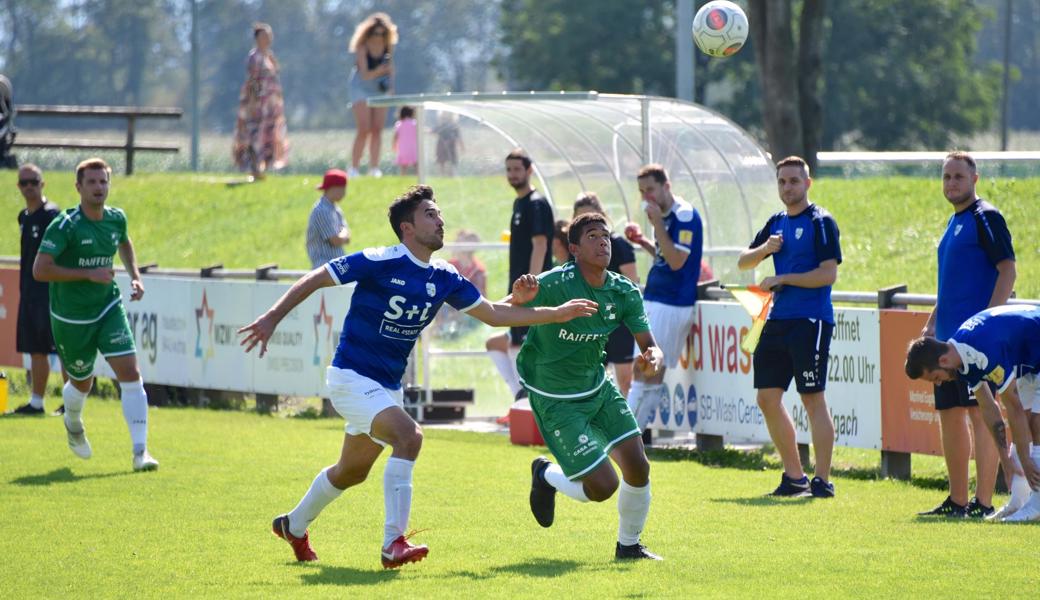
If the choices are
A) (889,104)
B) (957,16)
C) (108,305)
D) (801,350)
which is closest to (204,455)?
(108,305)

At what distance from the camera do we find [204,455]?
13.2 m

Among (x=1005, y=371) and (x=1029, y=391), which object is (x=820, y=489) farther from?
(x=1005, y=371)

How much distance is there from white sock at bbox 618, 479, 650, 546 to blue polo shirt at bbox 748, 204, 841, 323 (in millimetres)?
3004

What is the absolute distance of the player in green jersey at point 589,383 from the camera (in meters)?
8.50

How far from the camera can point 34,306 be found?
1630cm

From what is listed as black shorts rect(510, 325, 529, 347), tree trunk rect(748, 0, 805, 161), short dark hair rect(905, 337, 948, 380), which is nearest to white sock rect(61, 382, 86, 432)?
black shorts rect(510, 325, 529, 347)

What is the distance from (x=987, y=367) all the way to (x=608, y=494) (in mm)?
2155

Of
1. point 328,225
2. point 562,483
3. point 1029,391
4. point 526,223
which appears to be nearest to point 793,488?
point 1029,391

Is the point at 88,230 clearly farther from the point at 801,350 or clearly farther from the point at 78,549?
the point at 801,350

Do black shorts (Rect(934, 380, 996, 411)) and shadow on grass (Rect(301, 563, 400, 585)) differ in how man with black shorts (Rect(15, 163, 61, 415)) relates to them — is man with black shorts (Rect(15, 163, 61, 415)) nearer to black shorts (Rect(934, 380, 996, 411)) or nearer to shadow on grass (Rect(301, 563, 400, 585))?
shadow on grass (Rect(301, 563, 400, 585))

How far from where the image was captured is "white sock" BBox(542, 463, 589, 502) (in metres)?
8.70

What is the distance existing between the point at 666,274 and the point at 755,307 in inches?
68.5

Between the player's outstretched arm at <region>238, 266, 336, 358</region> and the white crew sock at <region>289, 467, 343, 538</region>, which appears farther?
the white crew sock at <region>289, 467, 343, 538</region>

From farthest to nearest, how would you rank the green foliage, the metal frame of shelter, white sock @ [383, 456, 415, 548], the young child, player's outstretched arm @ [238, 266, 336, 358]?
the green foliage < the young child < the metal frame of shelter < white sock @ [383, 456, 415, 548] < player's outstretched arm @ [238, 266, 336, 358]
